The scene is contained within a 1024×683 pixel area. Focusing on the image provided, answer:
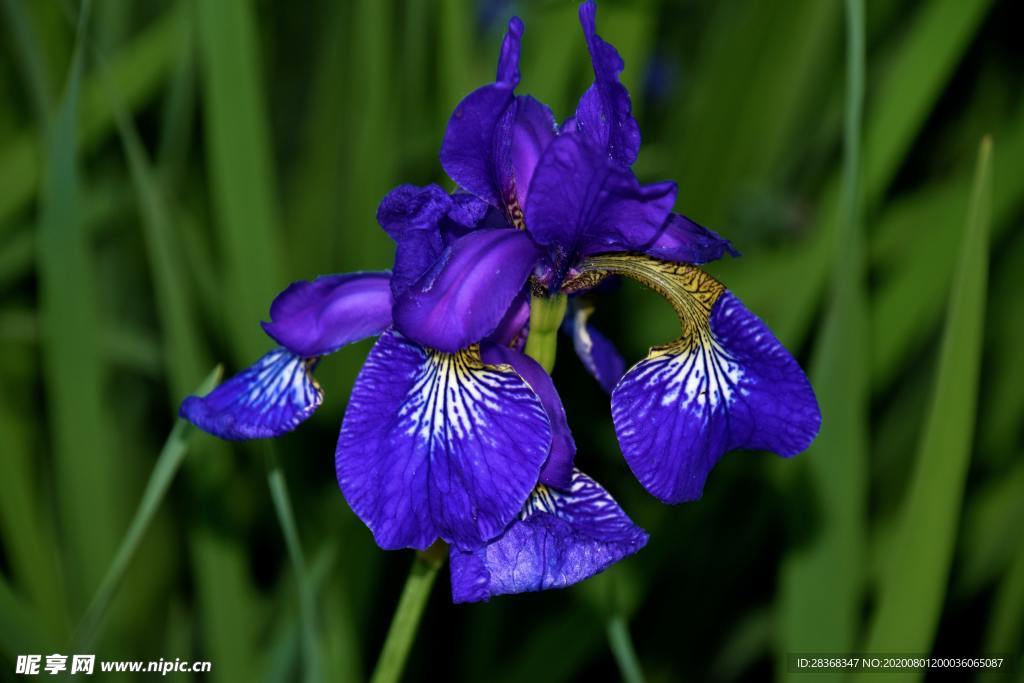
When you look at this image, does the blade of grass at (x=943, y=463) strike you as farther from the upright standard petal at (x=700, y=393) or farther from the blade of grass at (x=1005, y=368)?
the blade of grass at (x=1005, y=368)

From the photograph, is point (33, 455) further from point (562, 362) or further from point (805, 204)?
point (805, 204)

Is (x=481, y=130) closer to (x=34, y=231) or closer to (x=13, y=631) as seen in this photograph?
(x=13, y=631)

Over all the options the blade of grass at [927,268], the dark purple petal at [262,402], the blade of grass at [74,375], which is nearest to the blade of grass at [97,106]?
the blade of grass at [74,375]

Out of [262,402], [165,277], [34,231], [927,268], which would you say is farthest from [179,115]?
[927,268]

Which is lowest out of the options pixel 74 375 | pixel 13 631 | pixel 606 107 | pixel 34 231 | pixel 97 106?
pixel 13 631

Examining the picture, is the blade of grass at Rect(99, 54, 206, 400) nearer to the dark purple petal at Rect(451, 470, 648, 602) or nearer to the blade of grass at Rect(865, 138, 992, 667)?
the dark purple petal at Rect(451, 470, 648, 602)
